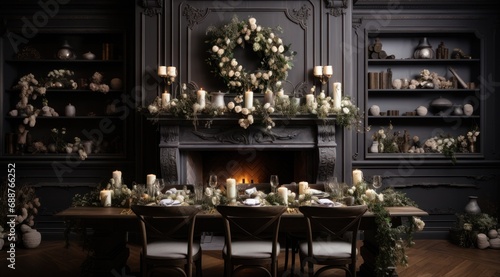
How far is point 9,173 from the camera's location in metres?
5.60

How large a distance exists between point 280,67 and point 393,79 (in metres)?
1.81

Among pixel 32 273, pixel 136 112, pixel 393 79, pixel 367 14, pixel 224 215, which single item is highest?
pixel 367 14

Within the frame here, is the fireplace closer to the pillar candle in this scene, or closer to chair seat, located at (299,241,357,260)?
the pillar candle

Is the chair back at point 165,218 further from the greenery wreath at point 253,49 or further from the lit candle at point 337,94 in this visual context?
the lit candle at point 337,94

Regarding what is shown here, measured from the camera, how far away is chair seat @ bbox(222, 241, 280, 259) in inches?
128

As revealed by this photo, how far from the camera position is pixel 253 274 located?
13.5ft

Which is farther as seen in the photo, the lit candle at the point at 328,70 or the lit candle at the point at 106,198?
the lit candle at the point at 328,70

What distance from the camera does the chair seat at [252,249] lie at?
10.7ft

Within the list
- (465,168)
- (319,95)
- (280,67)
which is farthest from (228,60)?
(465,168)

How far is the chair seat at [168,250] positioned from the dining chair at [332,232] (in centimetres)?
88

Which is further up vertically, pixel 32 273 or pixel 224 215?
pixel 224 215

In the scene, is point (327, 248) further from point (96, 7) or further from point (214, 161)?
point (96, 7)

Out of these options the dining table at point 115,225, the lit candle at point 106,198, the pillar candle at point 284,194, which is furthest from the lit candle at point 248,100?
the lit candle at point 106,198

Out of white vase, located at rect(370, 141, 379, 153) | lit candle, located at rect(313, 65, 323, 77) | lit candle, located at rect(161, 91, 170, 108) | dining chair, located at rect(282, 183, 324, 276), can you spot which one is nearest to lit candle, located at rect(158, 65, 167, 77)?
lit candle, located at rect(161, 91, 170, 108)
